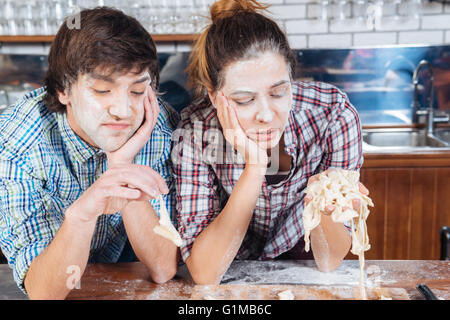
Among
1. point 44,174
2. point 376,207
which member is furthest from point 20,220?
point 376,207

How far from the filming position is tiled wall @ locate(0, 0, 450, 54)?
297 centimetres

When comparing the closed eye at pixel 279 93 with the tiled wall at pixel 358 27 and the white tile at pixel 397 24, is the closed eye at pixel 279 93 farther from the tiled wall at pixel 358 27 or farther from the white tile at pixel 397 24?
the white tile at pixel 397 24

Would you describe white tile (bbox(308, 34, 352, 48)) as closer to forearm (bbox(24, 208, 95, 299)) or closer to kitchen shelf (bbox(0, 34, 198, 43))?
kitchen shelf (bbox(0, 34, 198, 43))

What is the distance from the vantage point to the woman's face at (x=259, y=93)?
1.33 meters

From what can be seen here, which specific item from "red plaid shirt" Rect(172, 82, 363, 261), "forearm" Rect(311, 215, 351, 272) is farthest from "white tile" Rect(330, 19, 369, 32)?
"forearm" Rect(311, 215, 351, 272)

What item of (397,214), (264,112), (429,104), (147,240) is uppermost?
(264,112)

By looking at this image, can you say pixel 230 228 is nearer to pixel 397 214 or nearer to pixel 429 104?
pixel 397 214

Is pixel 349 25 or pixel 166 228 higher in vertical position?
pixel 349 25

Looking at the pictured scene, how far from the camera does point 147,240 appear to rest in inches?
52.0

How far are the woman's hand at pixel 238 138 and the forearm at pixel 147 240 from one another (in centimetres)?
30

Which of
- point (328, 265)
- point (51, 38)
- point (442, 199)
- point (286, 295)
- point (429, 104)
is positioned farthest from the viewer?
point (429, 104)

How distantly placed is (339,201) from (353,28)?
2091 millimetres

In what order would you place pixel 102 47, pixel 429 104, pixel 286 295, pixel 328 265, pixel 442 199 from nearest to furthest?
pixel 286 295
pixel 102 47
pixel 328 265
pixel 442 199
pixel 429 104
